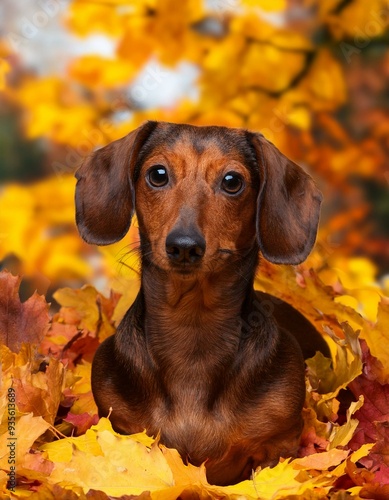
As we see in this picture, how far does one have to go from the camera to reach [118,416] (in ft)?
6.45

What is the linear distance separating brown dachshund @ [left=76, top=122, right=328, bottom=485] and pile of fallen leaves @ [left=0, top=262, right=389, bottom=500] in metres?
0.09

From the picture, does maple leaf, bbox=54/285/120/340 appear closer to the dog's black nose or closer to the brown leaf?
the brown leaf

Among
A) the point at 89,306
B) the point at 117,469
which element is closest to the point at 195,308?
the point at 117,469

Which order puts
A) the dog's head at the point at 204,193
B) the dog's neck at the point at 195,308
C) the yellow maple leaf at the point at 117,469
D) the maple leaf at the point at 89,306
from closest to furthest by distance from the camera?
the yellow maple leaf at the point at 117,469, the dog's head at the point at 204,193, the dog's neck at the point at 195,308, the maple leaf at the point at 89,306

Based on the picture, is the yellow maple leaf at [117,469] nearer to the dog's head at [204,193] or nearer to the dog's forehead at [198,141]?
the dog's head at [204,193]

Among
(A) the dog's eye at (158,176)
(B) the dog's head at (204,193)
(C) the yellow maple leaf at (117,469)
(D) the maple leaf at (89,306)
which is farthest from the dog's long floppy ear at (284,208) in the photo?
Answer: (D) the maple leaf at (89,306)

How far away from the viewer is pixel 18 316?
2240 millimetres

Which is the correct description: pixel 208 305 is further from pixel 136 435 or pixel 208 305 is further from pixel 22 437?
pixel 22 437

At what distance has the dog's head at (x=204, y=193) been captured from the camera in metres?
1.88

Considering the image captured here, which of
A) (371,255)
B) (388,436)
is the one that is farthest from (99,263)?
(388,436)

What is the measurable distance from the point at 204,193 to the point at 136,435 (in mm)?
502

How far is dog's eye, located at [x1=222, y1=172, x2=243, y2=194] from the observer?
1920 mm

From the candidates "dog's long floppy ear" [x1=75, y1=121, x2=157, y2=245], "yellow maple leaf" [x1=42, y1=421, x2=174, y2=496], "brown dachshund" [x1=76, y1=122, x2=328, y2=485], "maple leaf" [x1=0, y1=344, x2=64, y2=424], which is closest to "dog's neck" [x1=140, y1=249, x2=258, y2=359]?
"brown dachshund" [x1=76, y1=122, x2=328, y2=485]

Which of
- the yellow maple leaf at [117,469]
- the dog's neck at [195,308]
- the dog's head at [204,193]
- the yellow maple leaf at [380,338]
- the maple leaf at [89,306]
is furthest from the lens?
the maple leaf at [89,306]
